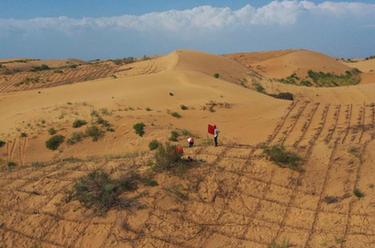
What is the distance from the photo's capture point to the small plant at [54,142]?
68.9 feet

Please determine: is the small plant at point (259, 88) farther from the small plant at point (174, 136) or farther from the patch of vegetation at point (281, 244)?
the patch of vegetation at point (281, 244)

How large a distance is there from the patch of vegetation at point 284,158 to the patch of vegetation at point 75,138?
10963mm

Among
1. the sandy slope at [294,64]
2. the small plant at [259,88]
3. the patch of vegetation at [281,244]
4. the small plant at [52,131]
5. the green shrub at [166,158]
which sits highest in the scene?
the green shrub at [166,158]

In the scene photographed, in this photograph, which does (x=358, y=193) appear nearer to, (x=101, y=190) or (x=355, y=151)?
(x=355, y=151)

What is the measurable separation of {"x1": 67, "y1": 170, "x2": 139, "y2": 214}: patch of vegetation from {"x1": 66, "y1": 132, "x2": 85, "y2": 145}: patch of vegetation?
9.81 m

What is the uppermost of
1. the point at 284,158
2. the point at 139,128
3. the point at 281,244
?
the point at 284,158

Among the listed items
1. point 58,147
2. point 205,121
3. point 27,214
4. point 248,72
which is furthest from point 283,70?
point 27,214

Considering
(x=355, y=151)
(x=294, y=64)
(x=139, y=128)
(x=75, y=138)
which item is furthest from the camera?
(x=294, y=64)

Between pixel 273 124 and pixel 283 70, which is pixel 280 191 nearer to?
pixel 273 124

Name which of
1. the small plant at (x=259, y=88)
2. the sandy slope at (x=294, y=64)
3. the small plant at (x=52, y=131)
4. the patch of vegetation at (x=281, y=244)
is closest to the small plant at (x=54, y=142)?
the small plant at (x=52, y=131)

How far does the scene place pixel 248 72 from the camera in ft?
143

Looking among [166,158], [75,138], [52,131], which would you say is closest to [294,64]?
[52,131]

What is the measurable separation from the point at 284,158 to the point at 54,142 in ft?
40.0

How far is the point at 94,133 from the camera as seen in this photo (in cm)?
2148
